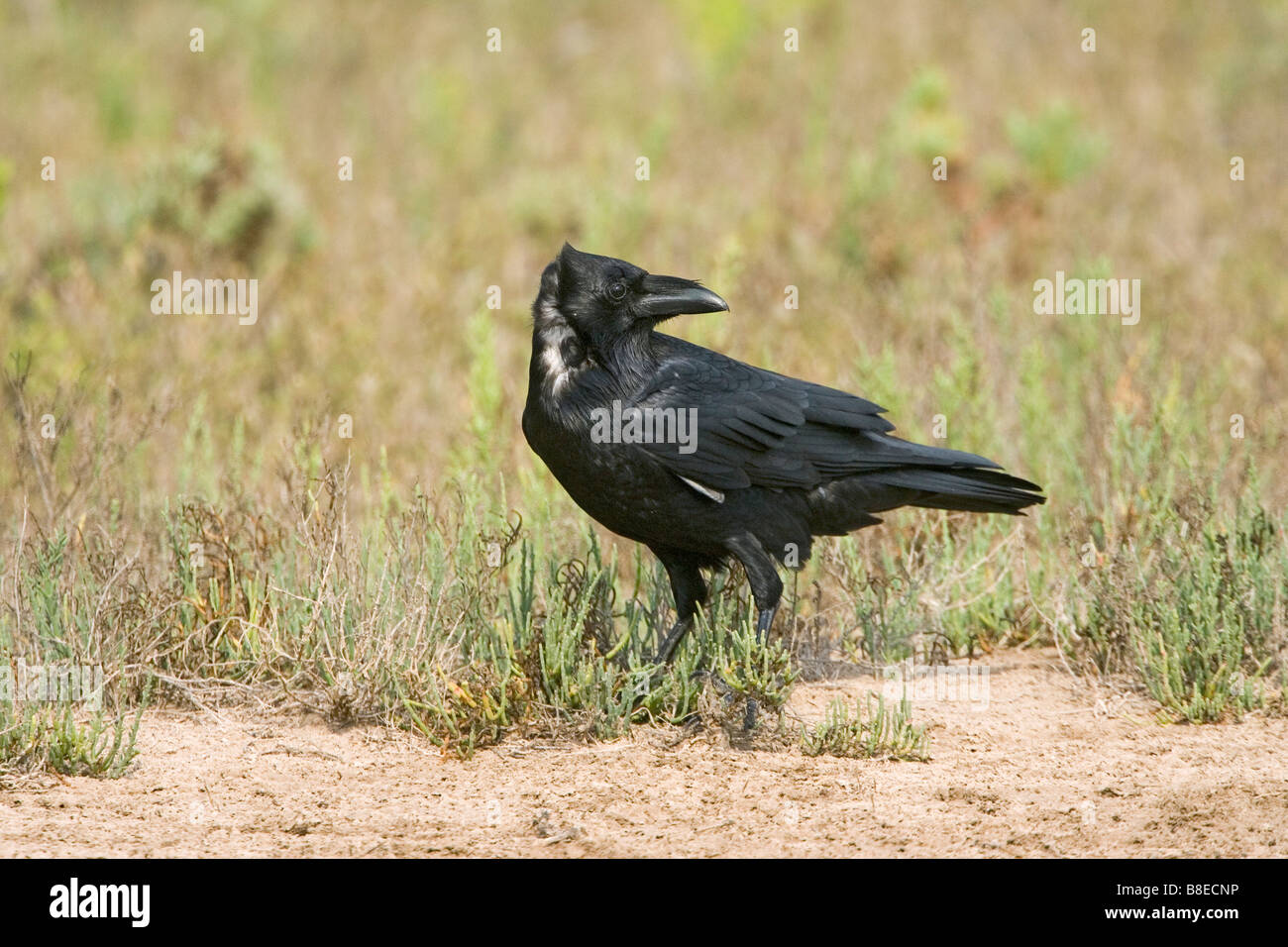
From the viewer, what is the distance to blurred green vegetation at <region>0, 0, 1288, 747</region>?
5090mm

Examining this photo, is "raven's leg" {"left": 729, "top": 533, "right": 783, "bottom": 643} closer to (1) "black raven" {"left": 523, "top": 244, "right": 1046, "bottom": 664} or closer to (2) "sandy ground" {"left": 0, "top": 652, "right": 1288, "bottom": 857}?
(1) "black raven" {"left": 523, "top": 244, "right": 1046, "bottom": 664}

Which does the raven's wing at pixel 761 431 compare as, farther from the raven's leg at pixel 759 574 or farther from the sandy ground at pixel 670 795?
the sandy ground at pixel 670 795

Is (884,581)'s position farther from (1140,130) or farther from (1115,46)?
(1115,46)

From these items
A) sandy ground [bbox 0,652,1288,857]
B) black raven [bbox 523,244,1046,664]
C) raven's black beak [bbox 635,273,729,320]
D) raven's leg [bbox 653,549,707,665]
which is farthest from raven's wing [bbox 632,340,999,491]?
sandy ground [bbox 0,652,1288,857]

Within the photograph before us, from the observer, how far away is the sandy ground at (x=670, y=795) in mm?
3928

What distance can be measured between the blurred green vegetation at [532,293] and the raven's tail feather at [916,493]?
0.45m

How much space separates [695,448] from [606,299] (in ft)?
2.03

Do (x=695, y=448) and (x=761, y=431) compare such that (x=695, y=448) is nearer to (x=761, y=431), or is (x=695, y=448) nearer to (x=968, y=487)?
(x=761, y=431)

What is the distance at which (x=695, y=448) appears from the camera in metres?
4.85

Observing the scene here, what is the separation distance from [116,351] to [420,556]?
351 cm

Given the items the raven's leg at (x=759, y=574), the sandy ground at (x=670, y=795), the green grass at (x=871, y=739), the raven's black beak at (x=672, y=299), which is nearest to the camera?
the sandy ground at (x=670, y=795)

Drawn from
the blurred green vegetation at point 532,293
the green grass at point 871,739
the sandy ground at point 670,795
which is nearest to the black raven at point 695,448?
the blurred green vegetation at point 532,293

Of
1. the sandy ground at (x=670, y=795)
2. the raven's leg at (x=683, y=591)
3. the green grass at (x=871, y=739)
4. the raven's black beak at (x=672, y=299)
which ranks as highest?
the raven's black beak at (x=672, y=299)

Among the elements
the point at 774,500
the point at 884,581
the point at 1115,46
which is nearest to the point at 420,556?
the point at 774,500
